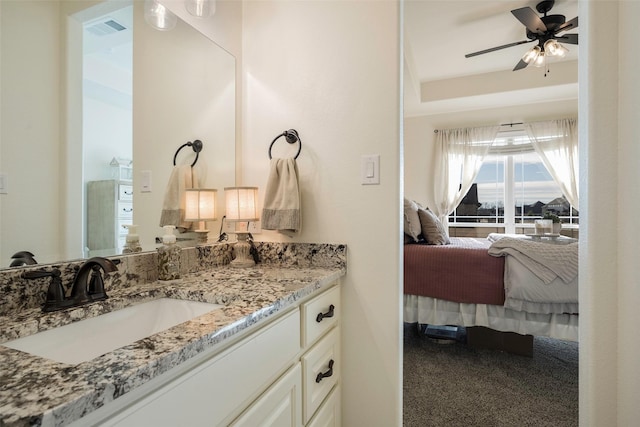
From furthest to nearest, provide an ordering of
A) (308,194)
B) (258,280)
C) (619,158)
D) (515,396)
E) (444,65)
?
(444,65), (515,396), (308,194), (258,280), (619,158)

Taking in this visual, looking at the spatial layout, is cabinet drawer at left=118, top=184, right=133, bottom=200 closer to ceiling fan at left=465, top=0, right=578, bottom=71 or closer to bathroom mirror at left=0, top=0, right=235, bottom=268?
bathroom mirror at left=0, top=0, right=235, bottom=268

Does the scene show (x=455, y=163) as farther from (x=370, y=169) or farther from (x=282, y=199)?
(x=282, y=199)

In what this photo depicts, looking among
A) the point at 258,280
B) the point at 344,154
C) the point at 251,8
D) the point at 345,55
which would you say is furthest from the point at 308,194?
the point at 251,8

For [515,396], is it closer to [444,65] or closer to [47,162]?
[47,162]

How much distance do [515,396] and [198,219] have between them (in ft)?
6.72

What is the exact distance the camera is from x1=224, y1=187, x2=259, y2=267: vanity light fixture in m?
1.37

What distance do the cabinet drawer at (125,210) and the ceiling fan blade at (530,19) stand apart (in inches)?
116

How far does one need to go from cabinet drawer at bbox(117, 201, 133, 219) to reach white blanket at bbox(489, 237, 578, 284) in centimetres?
229

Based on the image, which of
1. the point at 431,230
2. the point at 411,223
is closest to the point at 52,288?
the point at 411,223

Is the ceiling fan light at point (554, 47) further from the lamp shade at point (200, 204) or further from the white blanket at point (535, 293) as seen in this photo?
the lamp shade at point (200, 204)

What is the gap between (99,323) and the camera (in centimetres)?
80

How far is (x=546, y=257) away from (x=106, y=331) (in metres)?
2.48

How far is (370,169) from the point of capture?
130cm

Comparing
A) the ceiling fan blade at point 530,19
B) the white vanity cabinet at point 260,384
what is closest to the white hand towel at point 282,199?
the white vanity cabinet at point 260,384
